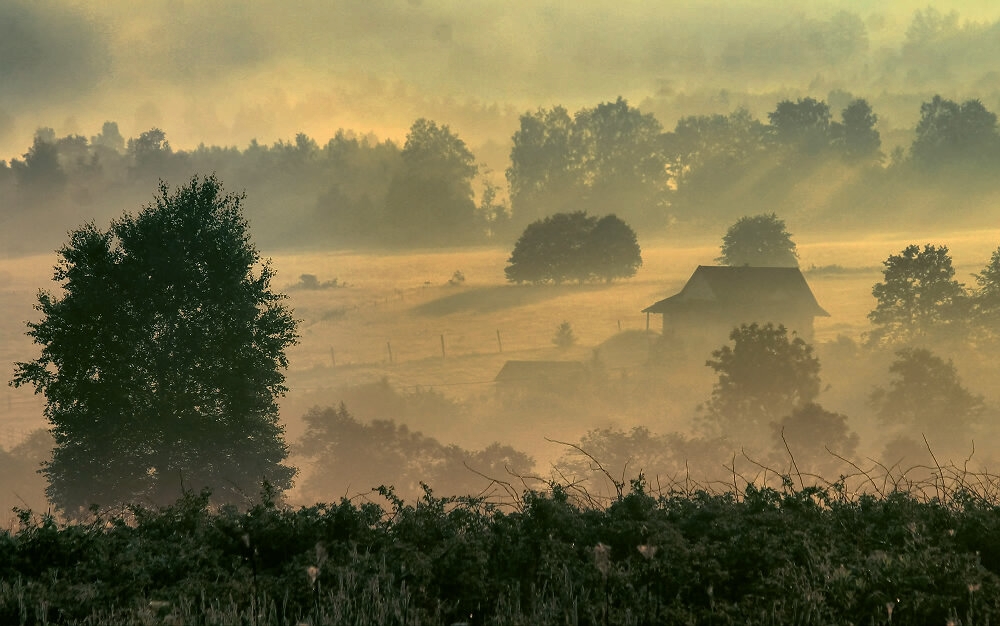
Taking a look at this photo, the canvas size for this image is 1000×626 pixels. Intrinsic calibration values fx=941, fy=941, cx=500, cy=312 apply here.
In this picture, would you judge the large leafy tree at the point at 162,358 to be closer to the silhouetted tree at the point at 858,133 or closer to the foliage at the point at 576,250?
the foliage at the point at 576,250

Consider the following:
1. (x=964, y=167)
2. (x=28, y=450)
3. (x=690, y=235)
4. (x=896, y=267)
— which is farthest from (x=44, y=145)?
(x=964, y=167)

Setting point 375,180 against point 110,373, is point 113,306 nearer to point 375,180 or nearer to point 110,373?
point 110,373

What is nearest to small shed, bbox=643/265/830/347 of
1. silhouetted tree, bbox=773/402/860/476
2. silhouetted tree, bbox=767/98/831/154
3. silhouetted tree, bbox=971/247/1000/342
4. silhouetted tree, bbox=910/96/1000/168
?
silhouetted tree, bbox=971/247/1000/342

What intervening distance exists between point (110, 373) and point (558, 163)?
135 metres

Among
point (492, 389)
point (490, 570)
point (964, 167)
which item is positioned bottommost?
point (492, 389)

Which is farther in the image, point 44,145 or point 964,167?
point 964,167

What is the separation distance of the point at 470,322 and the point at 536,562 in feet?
353

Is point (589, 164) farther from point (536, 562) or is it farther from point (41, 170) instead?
point (536, 562)

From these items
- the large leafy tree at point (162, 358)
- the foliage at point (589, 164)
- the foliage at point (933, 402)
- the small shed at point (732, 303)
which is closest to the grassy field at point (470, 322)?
the small shed at point (732, 303)

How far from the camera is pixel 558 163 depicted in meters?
166

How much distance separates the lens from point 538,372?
93688mm

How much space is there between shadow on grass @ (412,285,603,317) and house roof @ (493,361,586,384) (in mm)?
26505

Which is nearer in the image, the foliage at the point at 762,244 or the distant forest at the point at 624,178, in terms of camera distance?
the foliage at the point at 762,244

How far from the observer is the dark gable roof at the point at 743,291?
88.7m
